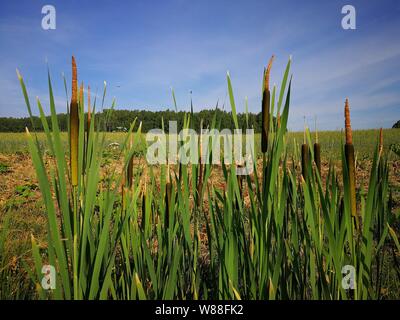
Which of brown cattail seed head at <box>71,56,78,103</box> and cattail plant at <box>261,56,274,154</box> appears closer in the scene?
brown cattail seed head at <box>71,56,78,103</box>

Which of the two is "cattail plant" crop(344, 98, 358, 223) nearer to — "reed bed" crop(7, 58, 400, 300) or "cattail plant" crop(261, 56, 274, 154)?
"reed bed" crop(7, 58, 400, 300)

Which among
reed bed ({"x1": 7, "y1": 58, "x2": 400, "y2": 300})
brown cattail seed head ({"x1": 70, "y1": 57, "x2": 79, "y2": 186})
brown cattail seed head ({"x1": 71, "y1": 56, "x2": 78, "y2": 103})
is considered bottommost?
reed bed ({"x1": 7, "y1": 58, "x2": 400, "y2": 300})

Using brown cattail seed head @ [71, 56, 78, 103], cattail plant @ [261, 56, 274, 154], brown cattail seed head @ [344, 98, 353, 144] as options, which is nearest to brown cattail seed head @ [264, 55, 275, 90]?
cattail plant @ [261, 56, 274, 154]

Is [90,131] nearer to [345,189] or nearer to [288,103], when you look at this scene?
[288,103]

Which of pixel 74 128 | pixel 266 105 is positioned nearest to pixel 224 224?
pixel 266 105

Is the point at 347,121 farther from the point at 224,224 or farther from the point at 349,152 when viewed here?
the point at 224,224

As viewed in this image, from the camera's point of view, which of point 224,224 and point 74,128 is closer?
point 74,128

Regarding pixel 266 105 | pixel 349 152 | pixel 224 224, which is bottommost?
pixel 224 224

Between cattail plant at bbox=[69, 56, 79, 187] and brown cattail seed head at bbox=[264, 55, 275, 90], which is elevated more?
brown cattail seed head at bbox=[264, 55, 275, 90]

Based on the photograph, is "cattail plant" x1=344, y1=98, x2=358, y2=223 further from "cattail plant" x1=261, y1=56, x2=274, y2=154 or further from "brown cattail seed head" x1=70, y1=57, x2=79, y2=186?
"brown cattail seed head" x1=70, y1=57, x2=79, y2=186
